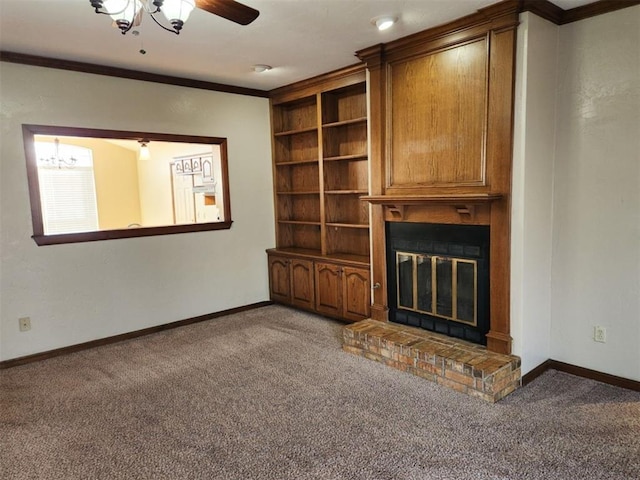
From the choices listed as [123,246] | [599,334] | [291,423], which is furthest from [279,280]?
[599,334]

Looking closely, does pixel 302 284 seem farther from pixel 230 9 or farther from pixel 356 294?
pixel 230 9

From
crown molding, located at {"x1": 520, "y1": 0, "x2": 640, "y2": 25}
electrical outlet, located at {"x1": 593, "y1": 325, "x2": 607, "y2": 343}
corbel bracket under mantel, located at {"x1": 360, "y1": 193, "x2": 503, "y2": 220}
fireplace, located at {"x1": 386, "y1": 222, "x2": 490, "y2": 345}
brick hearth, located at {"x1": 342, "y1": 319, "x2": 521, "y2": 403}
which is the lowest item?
brick hearth, located at {"x1": 342, "y1": 319, "x2": 521, "y2": 403}

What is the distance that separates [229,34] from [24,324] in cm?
294

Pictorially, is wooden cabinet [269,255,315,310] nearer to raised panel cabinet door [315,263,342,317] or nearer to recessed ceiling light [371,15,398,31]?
raised panel cabinet door [315,263,342,317]

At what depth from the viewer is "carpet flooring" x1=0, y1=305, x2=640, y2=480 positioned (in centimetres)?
216

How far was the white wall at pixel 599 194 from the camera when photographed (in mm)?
2785

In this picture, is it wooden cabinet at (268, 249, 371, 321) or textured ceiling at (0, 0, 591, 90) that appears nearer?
textured ceiling at (0, 0, 591, 90)

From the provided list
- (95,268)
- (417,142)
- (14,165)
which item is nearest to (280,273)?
(95,268)

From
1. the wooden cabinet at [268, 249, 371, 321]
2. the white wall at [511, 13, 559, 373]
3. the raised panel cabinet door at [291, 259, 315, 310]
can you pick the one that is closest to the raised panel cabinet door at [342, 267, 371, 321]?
the wooden cabinet at [268, 249, 371, 321]

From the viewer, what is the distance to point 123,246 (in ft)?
13.5

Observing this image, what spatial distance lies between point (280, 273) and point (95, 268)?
199cm

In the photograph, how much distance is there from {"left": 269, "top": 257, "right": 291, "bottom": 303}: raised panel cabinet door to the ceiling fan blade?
3.16 meters

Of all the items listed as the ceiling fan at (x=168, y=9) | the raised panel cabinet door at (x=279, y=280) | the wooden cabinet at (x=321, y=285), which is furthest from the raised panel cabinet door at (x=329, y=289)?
the ceiling fan at (x=168, y=9)

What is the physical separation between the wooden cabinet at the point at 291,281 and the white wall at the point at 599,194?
245 centimetres
